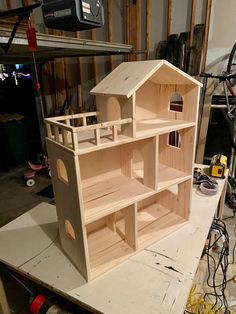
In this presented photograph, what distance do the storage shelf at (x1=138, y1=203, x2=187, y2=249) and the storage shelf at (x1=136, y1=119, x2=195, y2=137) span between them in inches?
21.7

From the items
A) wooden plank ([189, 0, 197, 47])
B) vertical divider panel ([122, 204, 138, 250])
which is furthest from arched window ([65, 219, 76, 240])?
wooden plank ([189, 0, 197, 47])

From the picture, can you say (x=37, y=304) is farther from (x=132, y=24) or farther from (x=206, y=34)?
(x=132, y=24)

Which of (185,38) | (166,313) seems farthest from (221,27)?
(166,313)

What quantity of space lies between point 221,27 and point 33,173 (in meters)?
3.25

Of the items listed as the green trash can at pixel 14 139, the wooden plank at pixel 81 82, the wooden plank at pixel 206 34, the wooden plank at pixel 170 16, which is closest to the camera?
the wooden plank at pixel 206 34

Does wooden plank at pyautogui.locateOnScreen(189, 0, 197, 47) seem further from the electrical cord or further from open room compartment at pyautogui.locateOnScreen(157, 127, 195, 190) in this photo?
the electrical cord

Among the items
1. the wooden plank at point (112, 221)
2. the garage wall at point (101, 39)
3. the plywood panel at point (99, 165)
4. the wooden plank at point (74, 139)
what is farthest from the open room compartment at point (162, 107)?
the garage wall at point (101, 39)

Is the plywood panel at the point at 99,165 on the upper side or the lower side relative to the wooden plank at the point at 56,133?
lower

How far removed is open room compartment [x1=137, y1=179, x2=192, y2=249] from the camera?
121 cm

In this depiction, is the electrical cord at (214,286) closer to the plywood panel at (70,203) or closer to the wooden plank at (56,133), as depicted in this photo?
the plywood panel at (70,203)

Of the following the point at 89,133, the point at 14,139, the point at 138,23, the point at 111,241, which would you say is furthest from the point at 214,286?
the point at 14,139

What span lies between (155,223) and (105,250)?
34 centimetres

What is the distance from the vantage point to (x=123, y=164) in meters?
1.21

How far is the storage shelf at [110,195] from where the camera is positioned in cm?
93
